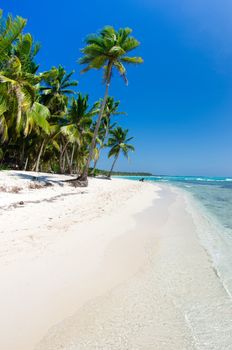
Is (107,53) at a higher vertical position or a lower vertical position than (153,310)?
higher

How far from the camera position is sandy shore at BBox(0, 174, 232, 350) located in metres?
2.20

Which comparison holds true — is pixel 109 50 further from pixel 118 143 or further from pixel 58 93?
pixel 118 143

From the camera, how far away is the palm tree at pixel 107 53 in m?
16.4

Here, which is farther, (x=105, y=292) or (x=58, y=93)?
(x=58, y=93)

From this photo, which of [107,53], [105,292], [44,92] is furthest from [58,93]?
[105,292]

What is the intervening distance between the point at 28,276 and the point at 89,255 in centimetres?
124

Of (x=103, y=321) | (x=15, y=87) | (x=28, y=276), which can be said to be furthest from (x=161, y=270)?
(x=15, y=87)

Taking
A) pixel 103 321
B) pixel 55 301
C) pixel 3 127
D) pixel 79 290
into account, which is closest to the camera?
pixel 103 321

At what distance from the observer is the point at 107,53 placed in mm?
16500

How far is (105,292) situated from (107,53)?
53.5ft

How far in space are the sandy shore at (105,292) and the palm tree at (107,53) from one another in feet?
40.6

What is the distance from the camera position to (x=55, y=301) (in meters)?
2.78

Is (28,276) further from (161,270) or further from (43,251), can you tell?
(161,270)

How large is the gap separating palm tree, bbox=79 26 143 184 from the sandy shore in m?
12.4
